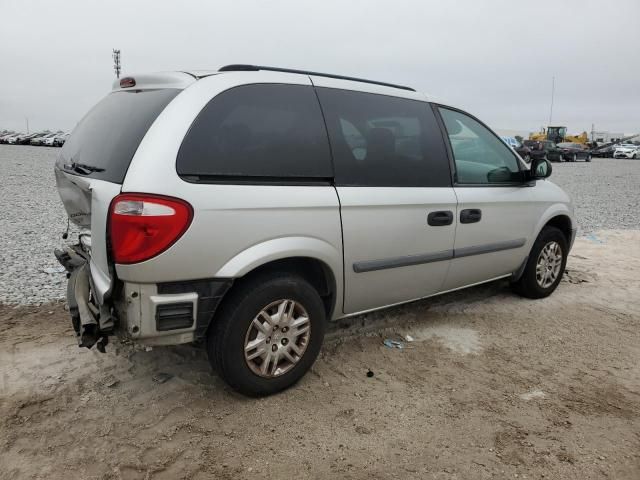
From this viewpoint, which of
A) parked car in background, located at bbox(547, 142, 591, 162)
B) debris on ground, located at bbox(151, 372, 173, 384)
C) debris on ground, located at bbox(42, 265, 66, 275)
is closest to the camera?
debris on ground, located at bbox(151, 372, 173, 384)

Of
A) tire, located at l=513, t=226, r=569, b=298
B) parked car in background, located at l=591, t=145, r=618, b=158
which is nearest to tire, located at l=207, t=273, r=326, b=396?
tire, located at l=513, t=226, r=569, b=298

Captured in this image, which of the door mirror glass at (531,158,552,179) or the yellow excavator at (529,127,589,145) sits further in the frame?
the yellow excavator at (529,127,589,145)

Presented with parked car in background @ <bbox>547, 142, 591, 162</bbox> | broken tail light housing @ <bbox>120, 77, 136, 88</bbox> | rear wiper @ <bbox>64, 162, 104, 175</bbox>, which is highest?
parked car in background @ <bbox>547, 142, 591, 162</bbox>

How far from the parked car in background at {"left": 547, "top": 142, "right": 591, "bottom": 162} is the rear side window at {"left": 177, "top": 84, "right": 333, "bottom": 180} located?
35136mm

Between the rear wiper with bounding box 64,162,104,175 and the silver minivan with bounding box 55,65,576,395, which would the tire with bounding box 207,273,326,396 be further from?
the rear wiper with bounding box 64,162,104,175

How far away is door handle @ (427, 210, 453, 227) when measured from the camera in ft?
11.7

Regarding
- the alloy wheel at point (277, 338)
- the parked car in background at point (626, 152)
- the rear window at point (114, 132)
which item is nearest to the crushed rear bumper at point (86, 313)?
the rear window at point (114, 132)

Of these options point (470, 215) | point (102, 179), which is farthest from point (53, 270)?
point (470, 215)

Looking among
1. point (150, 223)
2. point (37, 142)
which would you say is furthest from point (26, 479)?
point (37, 142)

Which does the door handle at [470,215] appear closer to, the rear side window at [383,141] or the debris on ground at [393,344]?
the rear side window at [383,141]

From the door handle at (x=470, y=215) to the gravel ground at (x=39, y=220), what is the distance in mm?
3612

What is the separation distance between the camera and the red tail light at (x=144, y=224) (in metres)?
2.42

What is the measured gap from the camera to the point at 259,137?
2.82m

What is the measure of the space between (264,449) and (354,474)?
48 centimetres
